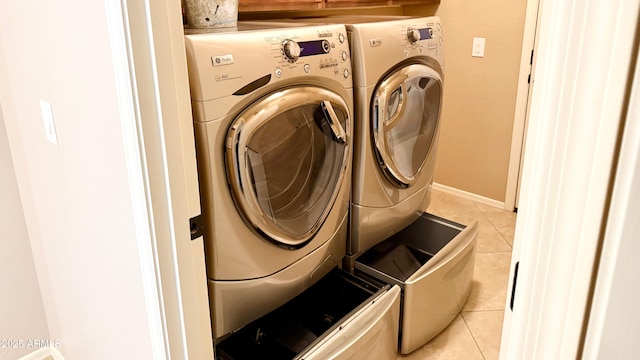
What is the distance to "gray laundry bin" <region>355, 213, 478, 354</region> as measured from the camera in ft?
5.94

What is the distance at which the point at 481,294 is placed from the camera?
7.67 ft

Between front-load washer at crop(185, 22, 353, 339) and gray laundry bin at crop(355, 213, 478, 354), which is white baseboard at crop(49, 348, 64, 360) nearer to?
front-load washer at crop(185, 22, 353, 339)

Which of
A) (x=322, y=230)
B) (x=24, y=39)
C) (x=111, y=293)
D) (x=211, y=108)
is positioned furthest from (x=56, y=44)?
(x=322, y=230)

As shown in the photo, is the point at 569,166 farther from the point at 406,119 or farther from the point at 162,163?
the point at 406,119

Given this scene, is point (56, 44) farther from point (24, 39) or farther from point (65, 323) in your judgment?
point (65, 323)

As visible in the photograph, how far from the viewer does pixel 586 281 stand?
0.54 m

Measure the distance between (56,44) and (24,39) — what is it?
10.1 inches

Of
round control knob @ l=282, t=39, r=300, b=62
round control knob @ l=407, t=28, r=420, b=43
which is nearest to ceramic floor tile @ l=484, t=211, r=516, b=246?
round control knob @ l=407, t=28, r=420, b=43

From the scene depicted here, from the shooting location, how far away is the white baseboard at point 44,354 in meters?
1.88

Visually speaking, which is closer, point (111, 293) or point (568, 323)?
point (568, 323)

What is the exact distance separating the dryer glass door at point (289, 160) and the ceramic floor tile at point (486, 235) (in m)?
1.45

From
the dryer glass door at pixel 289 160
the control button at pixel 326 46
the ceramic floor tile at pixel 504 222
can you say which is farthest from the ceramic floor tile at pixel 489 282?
the control button at pixel 326 46

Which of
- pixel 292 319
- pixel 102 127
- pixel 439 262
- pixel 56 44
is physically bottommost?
pixel 292 319

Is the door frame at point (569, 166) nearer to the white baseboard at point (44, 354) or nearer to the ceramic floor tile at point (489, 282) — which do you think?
the ceramic floor tile at point (489, 282)
